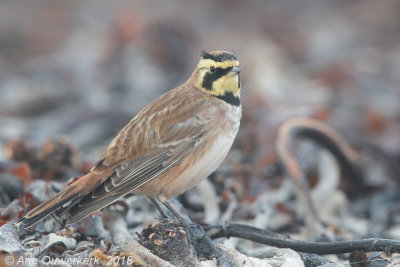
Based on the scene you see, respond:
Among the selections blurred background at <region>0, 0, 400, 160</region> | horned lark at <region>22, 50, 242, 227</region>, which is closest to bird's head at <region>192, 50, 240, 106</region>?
horned lark at <region>22, 50, 242, 227</region>

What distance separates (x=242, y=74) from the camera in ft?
29.6

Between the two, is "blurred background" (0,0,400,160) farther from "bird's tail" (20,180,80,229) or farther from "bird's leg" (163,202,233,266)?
"bird's tail" (20,180,80,229)

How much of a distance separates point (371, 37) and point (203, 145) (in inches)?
314

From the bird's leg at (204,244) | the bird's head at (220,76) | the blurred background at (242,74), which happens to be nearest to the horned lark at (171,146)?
the bird's head at (220,76)

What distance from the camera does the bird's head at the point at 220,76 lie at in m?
5.02

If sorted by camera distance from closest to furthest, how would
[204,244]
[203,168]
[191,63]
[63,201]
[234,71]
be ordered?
[204,244] → [63,201] → [203,168] → [234,71] → [191,63]

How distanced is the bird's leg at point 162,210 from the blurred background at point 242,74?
0.61 metres

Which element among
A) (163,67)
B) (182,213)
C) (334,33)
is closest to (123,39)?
(163,67)

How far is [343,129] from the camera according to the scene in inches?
286

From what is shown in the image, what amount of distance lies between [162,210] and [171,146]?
0.49 m

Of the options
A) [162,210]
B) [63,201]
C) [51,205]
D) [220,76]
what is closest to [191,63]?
[220,76]

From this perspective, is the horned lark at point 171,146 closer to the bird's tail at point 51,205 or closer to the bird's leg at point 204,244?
the bird's tail at point 51,205

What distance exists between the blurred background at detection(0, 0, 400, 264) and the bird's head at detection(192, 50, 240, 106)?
92 centimetres

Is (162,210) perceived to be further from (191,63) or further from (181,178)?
(191,63)
